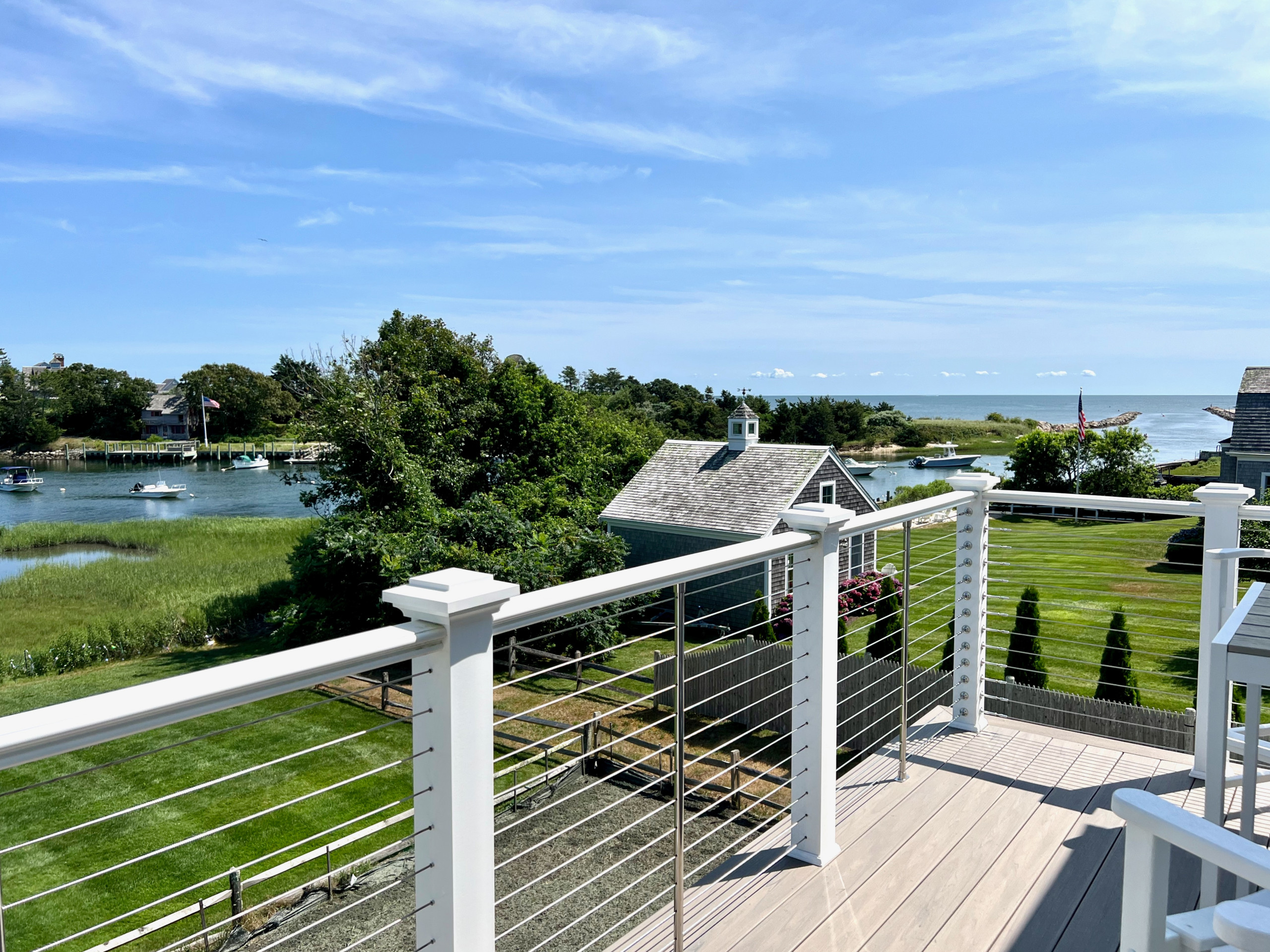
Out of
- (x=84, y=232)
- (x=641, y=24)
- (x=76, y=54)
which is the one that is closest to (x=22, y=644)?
(x=641, y=24)

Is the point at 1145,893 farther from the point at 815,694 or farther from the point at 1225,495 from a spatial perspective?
the point at 1225,495

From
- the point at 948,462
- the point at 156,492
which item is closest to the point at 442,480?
A: the point at 156,492

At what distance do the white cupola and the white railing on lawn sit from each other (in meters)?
18.2

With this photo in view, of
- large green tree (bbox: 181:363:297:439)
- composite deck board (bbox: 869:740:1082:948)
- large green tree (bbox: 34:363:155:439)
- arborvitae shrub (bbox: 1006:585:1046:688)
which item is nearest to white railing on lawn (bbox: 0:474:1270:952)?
composite deck board (bbox: 869:740:1082:948)

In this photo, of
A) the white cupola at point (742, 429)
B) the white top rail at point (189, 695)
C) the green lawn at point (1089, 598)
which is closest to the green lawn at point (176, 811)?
the white top rail at point (189, 695)

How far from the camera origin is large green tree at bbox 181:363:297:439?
7331cm

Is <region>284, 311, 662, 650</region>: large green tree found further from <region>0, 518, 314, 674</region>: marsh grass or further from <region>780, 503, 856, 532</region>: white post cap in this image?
<region>780, 503, 856, 532</region>: white post cap

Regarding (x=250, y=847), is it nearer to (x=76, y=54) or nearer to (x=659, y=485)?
(x=659, y=485)

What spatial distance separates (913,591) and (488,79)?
2236 centimetres

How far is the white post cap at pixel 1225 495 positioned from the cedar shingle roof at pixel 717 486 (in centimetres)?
1456

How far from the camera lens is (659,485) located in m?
22.0

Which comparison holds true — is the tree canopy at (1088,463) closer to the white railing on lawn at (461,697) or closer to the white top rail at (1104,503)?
the white top rail at (1104,503)

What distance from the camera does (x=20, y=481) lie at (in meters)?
51.0

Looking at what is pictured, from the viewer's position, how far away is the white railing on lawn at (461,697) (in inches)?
45.1
